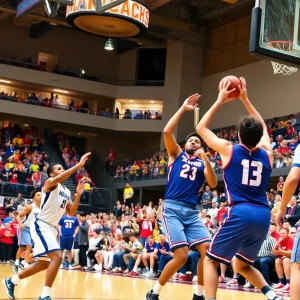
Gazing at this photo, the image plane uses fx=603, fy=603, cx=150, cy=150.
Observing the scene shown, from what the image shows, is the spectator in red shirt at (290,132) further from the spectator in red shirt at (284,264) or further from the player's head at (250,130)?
the player's head at (250,130)

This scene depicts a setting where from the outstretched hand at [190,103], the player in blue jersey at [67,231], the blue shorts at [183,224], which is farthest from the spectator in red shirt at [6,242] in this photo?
the outstretched hand at [190,103]

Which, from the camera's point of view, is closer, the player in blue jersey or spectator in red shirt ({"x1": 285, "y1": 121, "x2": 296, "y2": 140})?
the player in blue jersey

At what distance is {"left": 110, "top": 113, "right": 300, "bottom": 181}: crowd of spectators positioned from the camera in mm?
22094

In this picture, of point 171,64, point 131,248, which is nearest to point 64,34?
point 171,64

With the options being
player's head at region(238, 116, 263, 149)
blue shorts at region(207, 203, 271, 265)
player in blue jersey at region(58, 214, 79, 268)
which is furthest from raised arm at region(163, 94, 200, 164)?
player in blue jersey at region(58, 214, 79, 268)

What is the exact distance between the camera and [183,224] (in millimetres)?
7391

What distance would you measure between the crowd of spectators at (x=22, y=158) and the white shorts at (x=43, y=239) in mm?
18794

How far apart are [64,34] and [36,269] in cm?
3039

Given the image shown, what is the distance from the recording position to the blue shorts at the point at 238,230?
18.1 feet

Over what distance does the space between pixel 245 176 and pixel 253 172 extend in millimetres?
88

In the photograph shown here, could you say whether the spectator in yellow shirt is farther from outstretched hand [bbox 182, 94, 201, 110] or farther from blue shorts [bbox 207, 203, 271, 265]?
blue shorts [bbox 207, 203, 271, 265]

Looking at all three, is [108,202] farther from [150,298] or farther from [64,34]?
[150,298]

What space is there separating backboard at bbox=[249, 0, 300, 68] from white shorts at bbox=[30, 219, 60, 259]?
4320 mm

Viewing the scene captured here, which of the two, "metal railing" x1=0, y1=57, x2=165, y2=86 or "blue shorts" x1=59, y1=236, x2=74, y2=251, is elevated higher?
"metal railing" x1=0, y1=57, x2=165, y2=86
